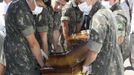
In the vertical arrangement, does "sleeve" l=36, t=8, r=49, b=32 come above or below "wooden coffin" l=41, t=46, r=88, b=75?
above

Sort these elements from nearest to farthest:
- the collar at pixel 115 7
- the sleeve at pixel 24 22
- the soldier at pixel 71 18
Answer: the sleeve at pixel 24 22, the collar at pixel 115 7, the soldier at pixel 71 18

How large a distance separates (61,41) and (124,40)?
0.90m

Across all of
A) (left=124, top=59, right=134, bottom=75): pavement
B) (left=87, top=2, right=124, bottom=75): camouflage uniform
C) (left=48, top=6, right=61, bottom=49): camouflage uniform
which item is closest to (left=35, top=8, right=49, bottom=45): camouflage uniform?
(left=48, top=6, right=61, bottom=49): camouflage uniform

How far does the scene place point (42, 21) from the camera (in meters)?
3.57

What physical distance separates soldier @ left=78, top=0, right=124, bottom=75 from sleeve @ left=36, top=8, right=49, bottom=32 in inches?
21.3

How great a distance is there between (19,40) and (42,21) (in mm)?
608

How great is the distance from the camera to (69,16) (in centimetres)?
443

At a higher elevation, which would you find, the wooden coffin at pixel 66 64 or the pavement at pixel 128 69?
the wooden coffin at pixel 66 64

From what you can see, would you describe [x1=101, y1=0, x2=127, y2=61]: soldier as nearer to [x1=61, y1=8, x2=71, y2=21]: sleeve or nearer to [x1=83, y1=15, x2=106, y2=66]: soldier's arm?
[x1=61, y1=8, x2=71, y2=21]: sleeve

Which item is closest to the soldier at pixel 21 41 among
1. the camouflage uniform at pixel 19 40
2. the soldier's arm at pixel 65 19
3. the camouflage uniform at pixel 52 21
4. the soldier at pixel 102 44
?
the camouflage uniform at pixel 19 40

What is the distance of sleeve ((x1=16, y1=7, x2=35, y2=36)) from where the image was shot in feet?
9.67

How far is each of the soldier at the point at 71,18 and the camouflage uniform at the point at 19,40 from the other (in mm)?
1241

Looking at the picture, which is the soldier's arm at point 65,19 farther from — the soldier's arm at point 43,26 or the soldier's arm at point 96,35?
the soldier's arm at point 96,35

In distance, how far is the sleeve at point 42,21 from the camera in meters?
3.48
